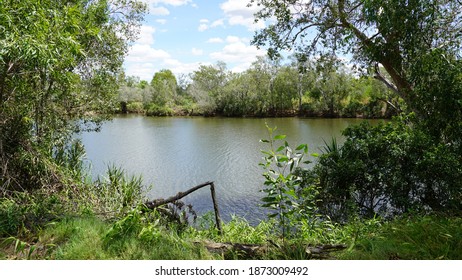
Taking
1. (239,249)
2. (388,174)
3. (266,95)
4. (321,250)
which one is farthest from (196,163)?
(266,95)

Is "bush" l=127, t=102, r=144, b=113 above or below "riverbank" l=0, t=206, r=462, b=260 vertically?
above

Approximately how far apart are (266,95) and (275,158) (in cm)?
3609

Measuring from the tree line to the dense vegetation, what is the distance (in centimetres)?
2345

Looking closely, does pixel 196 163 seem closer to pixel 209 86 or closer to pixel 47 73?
pixel 47 73

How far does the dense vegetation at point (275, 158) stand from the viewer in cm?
303

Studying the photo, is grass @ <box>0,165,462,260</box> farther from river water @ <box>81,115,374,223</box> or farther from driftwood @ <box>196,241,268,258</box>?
river water @ <box>81,115,374,223</box>

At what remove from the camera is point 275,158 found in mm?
3125

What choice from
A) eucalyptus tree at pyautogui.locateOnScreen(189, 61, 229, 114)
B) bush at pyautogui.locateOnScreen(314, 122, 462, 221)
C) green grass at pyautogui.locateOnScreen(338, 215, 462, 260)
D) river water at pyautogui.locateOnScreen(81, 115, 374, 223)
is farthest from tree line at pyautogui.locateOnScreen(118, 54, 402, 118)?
green grass at pyautogui.locateOnScreen(338, 215, 462, 260)

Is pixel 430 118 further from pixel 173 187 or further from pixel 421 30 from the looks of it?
pixel 173 187

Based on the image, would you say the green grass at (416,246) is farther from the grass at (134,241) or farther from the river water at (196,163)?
the river water at (196,163)

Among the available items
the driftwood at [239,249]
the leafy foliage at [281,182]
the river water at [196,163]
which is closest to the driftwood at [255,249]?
the driftwood at [239,249]

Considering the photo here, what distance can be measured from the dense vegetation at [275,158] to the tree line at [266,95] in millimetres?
23453

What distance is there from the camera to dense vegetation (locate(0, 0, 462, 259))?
3.03 meters
